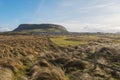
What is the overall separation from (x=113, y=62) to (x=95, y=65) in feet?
24.3

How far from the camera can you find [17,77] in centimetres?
2370

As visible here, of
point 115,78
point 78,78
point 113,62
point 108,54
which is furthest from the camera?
point 108,54

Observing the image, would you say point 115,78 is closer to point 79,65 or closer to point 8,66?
point 79,65

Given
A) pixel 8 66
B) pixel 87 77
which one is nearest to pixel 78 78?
pixel 87 77

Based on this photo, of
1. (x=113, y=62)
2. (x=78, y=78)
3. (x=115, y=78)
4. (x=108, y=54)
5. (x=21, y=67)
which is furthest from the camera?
(x=108, y=54)

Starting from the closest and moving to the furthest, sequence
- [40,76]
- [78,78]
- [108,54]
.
→ [40,76]
[78,78]
[108,54]

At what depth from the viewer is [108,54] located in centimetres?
4294

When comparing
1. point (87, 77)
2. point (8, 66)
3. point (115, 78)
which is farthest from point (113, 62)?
point (8, 66)

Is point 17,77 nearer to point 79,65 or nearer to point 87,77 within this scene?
point 87,77

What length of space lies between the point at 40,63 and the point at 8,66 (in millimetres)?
4429

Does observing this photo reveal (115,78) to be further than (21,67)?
No

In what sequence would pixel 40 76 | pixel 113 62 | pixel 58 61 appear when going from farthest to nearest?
pixel 113 62
pixel 58 61
pixel 40 76

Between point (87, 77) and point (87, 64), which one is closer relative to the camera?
point (87, 77)

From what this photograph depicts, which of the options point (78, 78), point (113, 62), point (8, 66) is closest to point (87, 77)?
point (78, 78)
